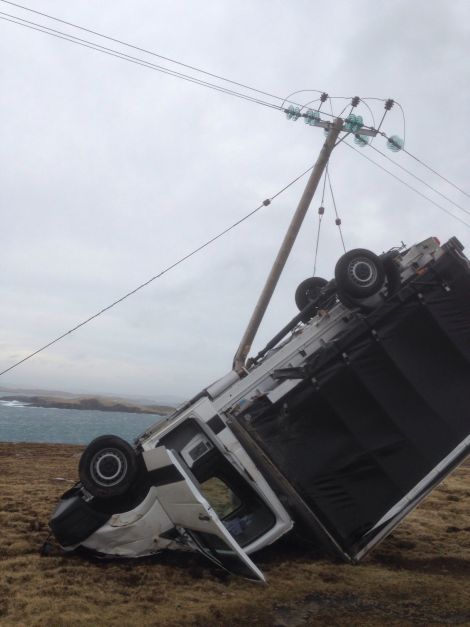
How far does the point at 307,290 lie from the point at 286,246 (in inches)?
70.8

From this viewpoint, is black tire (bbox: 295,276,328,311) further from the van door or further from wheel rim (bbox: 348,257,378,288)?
the van door

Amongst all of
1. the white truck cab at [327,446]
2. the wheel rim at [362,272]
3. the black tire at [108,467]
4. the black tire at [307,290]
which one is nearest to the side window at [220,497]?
the white truck cab at [327,446]

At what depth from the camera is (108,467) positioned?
525 centimetres

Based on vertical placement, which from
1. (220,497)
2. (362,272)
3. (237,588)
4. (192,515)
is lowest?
(237,588)

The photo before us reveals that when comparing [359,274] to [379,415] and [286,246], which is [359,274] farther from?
[286,246]

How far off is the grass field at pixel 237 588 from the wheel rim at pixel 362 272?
9.36 feet

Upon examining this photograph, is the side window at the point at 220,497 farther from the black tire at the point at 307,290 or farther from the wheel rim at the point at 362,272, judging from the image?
the black tire at the point at 307,290

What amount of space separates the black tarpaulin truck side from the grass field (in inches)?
21.3

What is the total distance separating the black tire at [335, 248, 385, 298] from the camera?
219 inches

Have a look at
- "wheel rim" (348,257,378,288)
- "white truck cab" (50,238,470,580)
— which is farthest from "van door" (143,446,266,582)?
"wheel rim" (348,257,378,288)

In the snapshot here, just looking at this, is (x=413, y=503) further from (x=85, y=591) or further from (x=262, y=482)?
(x=85, y=591)

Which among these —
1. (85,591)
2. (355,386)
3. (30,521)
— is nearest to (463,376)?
(355,386)

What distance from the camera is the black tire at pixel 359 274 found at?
219 inches

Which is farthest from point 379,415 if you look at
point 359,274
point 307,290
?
point 307,290
